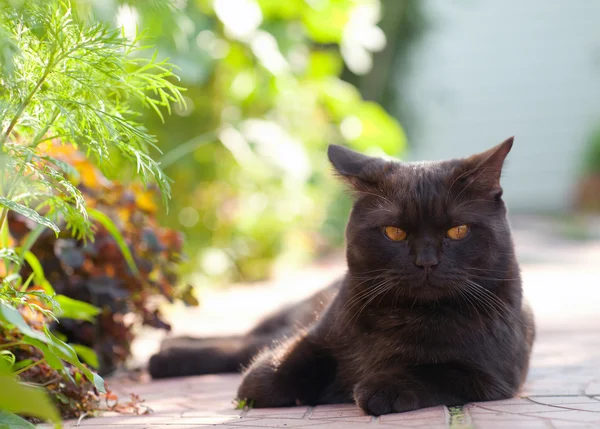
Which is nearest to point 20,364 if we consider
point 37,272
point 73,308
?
point 73,308

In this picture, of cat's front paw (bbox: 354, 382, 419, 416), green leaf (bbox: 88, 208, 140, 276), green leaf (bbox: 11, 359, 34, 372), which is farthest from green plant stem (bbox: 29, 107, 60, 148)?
cat's front paw (bbox: 354, 382, 419, 416)

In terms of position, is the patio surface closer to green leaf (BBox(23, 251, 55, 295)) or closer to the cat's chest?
the cat's chest

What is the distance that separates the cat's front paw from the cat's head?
0.32m

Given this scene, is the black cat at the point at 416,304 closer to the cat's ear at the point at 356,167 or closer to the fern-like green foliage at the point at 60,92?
the cat's ear at the point at 356,167

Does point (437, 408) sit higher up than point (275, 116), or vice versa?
point (275, 116)

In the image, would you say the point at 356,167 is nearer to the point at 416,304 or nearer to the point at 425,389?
the point at 416,304

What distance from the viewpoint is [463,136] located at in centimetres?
1331

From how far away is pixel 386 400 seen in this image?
221 cm

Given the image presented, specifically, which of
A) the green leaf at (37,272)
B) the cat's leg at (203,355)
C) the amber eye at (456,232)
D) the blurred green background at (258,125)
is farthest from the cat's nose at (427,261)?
the blurred green background at (258,125)

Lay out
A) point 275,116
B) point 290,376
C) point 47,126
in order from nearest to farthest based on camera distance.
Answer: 1. point 47,126
2. point 290,376
3. point 275,116

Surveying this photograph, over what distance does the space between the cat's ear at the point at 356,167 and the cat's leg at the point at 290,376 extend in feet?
2.01

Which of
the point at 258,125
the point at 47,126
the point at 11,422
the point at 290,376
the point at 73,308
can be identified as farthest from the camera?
the point at 258,125

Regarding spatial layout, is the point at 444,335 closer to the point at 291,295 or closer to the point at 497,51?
the point at 291,295

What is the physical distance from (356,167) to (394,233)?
34cm
